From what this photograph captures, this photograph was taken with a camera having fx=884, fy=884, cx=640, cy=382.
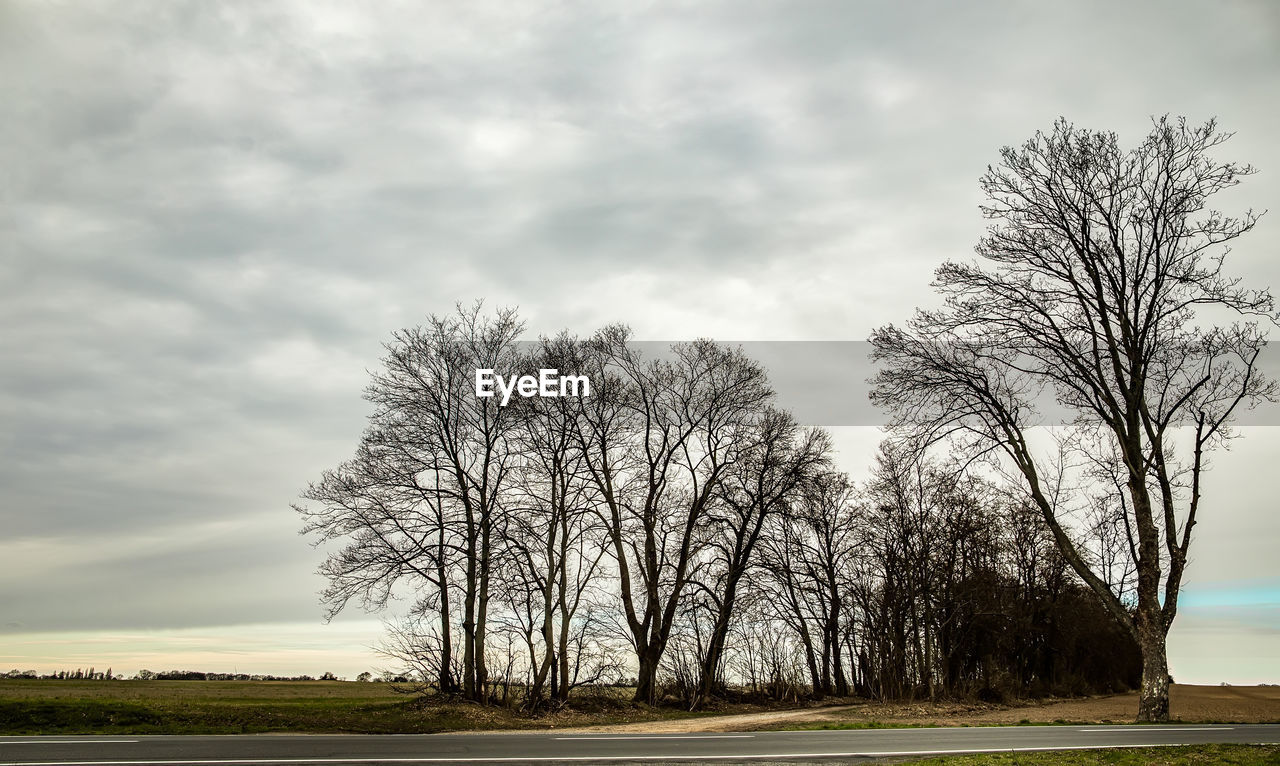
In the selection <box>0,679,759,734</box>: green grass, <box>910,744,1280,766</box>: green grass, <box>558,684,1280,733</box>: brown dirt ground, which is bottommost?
<box>558,684,1280,733</box>: brown dirt ground

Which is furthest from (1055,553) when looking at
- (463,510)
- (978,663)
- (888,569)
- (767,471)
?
(463,510)

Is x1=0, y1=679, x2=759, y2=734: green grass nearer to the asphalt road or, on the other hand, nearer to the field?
the field

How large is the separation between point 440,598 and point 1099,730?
1897 cm

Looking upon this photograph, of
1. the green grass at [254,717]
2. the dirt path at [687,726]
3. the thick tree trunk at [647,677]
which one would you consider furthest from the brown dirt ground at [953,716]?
the thick tree trunk at [647,677]

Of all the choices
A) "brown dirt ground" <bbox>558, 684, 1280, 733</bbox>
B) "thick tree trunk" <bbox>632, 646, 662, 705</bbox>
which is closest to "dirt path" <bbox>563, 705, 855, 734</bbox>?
"brown dirt ground" <bbox>558, 684, 1280, 733</bbox>

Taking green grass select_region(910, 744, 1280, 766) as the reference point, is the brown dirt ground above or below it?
below

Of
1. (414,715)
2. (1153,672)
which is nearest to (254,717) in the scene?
(414,715)

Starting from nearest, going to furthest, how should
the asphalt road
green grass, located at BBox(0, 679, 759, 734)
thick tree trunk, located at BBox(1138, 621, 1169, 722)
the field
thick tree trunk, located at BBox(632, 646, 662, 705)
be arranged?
the asphalt road < green grass, located at BBox(0, 679, 759, 734) < the field < thick tree trunk, located at BBox(1138, 621, 1169, 722) < thick tree trunk, located at BBox(632, 646, 662, 705)

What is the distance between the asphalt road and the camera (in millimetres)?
13953

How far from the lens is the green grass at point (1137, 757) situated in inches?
500

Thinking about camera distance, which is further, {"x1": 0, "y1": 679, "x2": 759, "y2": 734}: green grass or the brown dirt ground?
the brown dirt ground

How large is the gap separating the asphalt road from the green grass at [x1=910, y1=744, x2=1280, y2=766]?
119 centimetres

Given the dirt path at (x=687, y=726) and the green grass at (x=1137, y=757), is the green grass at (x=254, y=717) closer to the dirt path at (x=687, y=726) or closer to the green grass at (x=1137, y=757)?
the dirt path at (x=687, y=726)

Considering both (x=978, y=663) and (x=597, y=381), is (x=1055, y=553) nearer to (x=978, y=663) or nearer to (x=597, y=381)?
(x=978, y=663)
